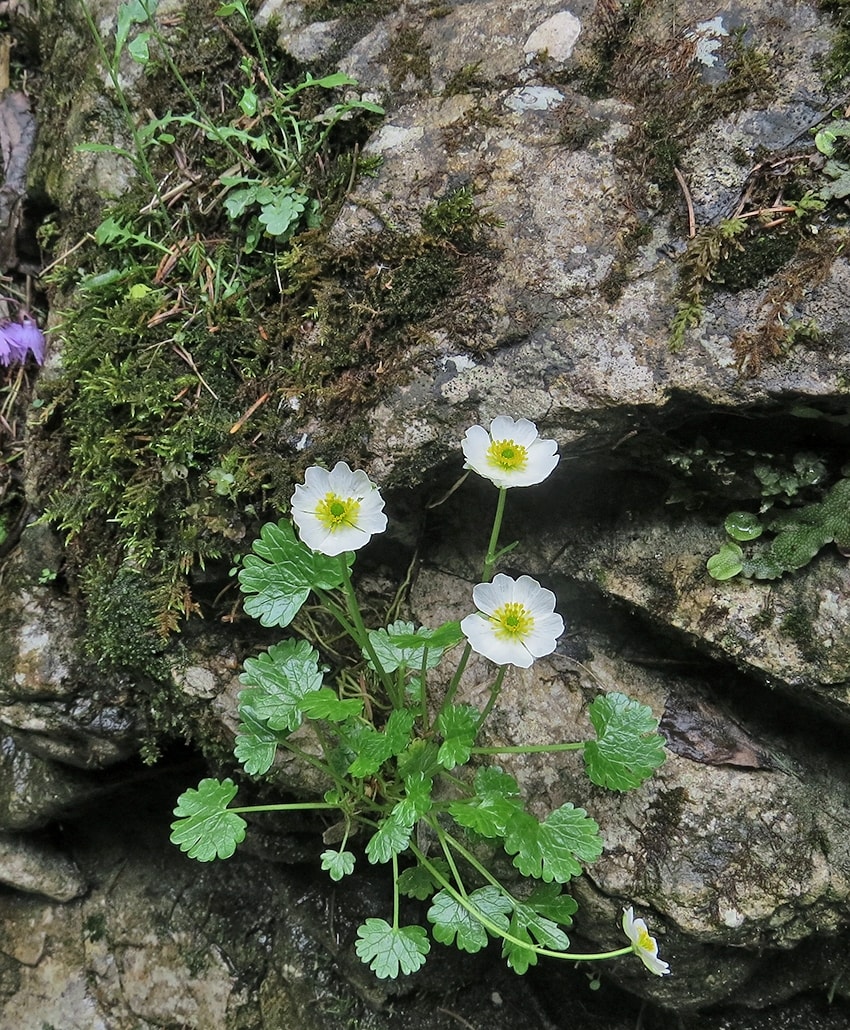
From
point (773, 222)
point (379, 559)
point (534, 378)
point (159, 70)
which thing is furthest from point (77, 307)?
point (773, 222)

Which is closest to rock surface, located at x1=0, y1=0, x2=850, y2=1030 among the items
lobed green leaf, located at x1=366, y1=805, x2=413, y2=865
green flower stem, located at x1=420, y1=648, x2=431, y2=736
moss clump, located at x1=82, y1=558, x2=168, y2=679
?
moss clump, located at x1=82, y1=558, x2=168, y2=679

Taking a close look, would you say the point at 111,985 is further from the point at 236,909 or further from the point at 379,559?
the point at 379,559

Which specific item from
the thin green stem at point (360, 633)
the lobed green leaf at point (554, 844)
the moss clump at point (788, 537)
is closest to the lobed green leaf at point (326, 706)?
the thin green stem at point (360, 633)

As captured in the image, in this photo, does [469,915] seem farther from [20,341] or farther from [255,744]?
[20,341]

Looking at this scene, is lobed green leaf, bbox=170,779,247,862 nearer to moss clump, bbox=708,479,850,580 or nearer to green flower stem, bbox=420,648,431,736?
green flower stem, bbox=420,648,431,736

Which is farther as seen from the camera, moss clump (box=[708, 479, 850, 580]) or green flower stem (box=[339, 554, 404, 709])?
moss clump (box=[708, 479, 850, 580])

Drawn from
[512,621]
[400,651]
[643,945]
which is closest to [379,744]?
[400,651]

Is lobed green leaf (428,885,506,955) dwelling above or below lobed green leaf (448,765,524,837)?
below

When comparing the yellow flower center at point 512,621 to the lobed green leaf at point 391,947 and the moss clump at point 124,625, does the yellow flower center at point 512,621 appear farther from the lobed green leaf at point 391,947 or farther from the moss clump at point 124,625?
the moss clump at point 124,625
